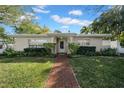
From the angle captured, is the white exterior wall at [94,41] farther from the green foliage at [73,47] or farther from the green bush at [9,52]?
the green bush at [9,52]


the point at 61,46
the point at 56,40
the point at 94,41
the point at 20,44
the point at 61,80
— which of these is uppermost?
the point at 56,40

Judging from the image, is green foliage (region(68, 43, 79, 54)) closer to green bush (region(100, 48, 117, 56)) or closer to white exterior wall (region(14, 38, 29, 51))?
green bush (region(100, 48, 117, 56))

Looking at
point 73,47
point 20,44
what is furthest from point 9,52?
point 73,47

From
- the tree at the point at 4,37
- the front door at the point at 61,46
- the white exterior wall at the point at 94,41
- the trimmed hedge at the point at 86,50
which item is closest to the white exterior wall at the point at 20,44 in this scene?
the tree at the point at 4,37

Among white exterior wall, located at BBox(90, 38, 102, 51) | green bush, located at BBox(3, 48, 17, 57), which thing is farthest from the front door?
green bush, located at BBox(3, 48, 17, 57)

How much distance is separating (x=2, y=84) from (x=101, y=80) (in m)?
4.14

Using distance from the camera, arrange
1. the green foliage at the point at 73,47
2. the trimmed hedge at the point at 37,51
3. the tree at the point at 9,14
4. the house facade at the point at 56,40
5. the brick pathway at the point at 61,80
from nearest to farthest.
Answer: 1. the brick pathway at the point at 61,80
2. the tree at the point at 9,14
3. the green foliage at the point at 73,47
4. the trimmed hedge at the point at 37,51
5. the house facade at the point at 56,40

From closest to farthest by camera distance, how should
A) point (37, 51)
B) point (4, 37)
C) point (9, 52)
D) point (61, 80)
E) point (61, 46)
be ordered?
point (61, 80), point (9, 52), point (37, 51), point (4, 37), point (61, 46)

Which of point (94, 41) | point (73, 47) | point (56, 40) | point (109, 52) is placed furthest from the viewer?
point (56, 40)

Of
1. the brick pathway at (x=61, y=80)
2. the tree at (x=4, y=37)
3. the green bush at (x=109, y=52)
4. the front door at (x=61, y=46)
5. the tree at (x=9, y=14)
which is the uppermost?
the tree at (x=9, y=14)

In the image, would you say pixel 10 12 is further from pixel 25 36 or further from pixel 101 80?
pixel 101 80

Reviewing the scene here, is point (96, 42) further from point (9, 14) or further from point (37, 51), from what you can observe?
point (9, 14)

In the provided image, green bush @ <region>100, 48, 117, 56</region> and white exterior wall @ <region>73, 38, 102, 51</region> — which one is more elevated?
white exterior wall @ <region>73, 38, 102, 51</region>

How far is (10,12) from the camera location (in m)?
18.9
